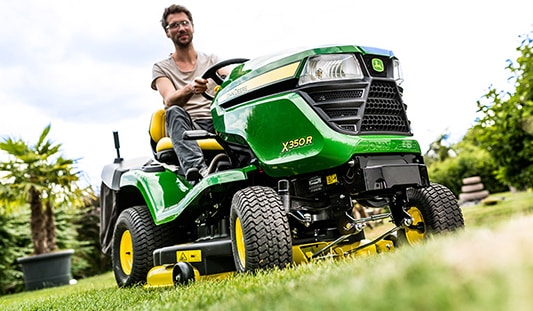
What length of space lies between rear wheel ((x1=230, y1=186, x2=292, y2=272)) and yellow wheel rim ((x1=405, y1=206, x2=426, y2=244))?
0.91 metres

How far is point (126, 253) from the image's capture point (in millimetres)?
4988

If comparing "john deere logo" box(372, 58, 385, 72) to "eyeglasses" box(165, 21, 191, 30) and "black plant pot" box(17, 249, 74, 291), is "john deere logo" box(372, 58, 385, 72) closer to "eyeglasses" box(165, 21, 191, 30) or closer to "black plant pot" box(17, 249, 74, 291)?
"eyeglasses" box(165, 21, 191, 30)

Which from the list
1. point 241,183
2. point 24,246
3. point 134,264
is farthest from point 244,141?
point 24,246

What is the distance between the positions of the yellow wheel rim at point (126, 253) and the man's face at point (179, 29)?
5.22 ft

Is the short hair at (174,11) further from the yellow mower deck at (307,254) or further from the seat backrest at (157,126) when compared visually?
the yellow mower deck at (307,254)

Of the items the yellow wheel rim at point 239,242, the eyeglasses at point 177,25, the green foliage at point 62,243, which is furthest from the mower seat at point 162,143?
the green foliage at point 62,243

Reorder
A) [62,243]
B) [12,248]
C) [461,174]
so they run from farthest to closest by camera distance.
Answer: [461,174]
[62,243]
[12,248]

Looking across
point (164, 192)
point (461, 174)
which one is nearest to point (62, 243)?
point (164, 192)

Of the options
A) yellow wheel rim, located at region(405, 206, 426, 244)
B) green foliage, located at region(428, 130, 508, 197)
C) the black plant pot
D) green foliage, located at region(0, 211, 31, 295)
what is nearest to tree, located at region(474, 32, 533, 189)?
yellow wheel rim, located at region(405, 206, 426, 244)

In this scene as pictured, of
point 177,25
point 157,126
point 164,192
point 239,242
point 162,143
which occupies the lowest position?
point 239,242

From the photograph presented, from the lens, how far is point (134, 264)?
4.52 meters

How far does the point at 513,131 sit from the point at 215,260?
5.28 m

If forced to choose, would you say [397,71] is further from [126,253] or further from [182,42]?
[126,253]

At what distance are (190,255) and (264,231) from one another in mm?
927
